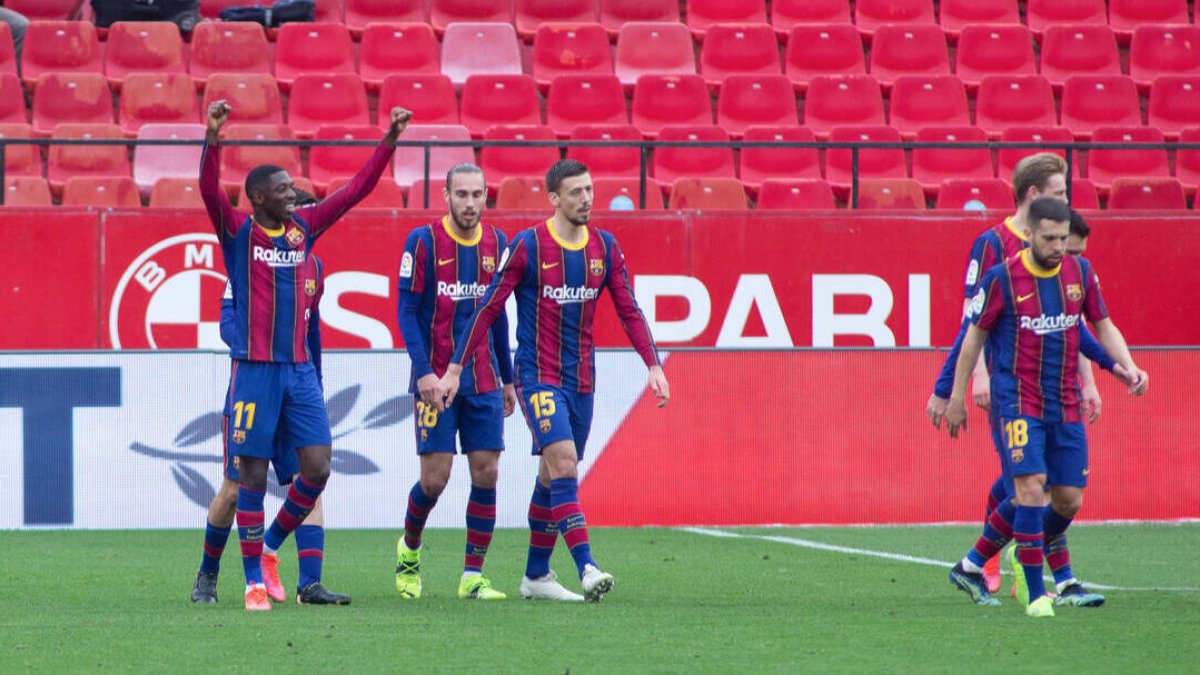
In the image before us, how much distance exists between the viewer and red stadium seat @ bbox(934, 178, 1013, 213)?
1560 cm

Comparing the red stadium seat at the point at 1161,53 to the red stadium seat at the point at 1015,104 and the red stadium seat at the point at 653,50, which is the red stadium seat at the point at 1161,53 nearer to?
the red stadium seat at the point at 1015,104

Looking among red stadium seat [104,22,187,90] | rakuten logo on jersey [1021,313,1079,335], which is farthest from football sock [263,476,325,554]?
red stadium seat [104,22,187,90]

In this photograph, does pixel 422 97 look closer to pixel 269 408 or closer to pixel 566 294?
pixel 566 294

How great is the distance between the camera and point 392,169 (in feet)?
51.5

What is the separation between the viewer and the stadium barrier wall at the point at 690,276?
13852mm

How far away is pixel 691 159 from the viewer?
16.0m

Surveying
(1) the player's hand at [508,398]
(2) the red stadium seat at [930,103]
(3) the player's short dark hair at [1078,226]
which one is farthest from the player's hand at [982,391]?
(2) the red stadium seat at [930,103]

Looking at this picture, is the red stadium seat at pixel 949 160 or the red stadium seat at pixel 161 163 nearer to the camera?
the red stadium seat at pixel 161 163

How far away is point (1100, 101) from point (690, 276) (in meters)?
5.65

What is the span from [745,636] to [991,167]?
10527 mm

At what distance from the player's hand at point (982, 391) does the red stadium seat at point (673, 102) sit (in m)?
9.00

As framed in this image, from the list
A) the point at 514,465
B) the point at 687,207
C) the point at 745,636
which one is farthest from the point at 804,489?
the point at 745,636

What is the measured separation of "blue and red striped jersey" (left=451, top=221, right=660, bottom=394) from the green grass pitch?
110cm

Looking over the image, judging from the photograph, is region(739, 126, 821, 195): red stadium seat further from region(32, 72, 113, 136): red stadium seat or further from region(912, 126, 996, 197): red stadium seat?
region(32, 72, 113, 136): red stadium seat
